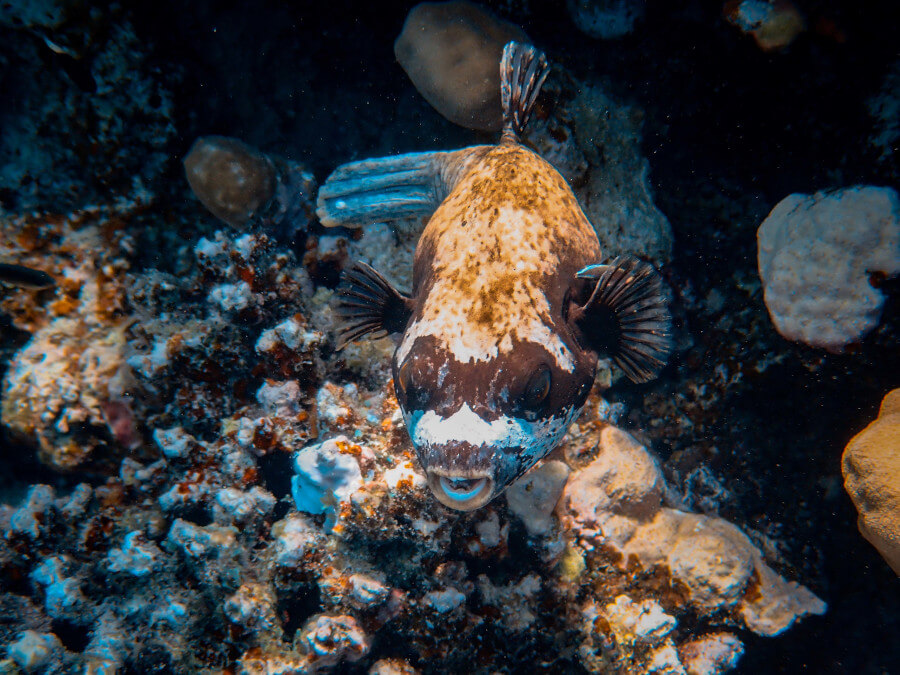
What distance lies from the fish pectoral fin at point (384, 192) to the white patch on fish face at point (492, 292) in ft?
4.59

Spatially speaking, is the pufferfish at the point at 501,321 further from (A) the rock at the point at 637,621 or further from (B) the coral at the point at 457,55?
(A) the rock at the point at 637,621

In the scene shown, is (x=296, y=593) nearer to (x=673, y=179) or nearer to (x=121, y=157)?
(x=121, y=157)

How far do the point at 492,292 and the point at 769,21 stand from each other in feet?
11.4

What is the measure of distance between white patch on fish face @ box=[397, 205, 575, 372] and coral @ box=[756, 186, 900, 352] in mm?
2215

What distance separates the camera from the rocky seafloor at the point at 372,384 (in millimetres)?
3436

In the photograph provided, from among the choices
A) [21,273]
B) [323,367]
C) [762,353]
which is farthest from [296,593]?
[762,353]

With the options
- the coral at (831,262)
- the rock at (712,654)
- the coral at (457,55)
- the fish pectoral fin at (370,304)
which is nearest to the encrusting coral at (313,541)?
the rock at (712,654)

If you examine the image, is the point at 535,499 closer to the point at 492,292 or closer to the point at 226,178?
the point at 492,292

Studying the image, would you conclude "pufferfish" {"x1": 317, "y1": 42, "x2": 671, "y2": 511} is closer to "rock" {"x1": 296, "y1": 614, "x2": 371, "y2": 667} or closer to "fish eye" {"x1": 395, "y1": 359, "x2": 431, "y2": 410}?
"fish eye" {"x1": 395, "y1": 359, "x2": 431, "y2": 410}

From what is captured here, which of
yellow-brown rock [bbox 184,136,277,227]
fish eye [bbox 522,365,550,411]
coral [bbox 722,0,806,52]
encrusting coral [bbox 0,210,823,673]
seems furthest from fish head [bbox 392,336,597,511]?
coral [bbox 722,0,806,52]

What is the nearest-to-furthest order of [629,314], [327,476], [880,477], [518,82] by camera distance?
[629,314] < [880,477] < [327,476] < [518,82]

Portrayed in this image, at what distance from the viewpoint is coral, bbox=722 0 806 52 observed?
346cm

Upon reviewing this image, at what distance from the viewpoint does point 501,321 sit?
2.61 meters

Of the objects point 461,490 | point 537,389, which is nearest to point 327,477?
point 461,490
